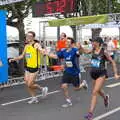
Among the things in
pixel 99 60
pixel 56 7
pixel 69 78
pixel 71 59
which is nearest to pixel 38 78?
pixel 56 7

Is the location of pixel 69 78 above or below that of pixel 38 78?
above

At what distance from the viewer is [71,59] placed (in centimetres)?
1129

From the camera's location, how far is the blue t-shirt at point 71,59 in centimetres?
1129

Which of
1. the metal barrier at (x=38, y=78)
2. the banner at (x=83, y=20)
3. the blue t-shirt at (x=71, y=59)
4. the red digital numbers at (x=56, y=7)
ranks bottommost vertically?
the metal barrier at (x=38, y=78)

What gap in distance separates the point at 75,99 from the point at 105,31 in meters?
28.2

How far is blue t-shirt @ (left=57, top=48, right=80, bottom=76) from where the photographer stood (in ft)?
37.0

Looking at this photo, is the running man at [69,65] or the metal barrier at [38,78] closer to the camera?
the running man at [69,65]

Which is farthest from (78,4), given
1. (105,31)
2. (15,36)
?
(105,31)

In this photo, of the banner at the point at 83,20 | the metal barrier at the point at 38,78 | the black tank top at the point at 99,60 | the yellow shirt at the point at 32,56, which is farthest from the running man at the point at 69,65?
the banner at the point at 83,20

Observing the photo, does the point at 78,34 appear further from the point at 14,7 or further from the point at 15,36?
the point at 14,7

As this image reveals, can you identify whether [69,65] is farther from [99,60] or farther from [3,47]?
[3,47]

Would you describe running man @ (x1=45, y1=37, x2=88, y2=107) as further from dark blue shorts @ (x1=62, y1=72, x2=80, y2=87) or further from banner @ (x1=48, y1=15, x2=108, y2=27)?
banner @ (x1=48, y1=15, x2=108, y2=27)

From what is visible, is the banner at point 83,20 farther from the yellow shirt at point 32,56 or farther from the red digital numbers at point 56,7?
the yellow shirt at point 32,56

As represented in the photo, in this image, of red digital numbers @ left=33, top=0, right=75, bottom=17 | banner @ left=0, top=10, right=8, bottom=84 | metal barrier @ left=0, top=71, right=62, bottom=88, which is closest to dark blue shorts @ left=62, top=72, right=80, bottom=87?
banner @ left=0, top=10, right=8, bottom=84
